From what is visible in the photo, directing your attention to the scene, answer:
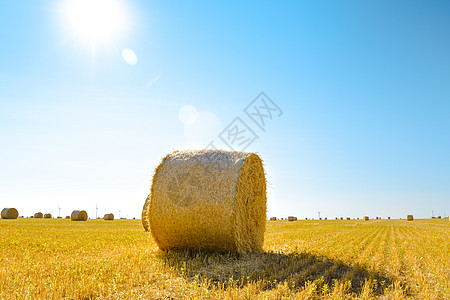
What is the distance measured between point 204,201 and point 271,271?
2503 millimetres

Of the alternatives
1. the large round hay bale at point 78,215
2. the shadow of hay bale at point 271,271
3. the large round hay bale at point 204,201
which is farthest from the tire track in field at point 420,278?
the large round hay bale at point 78,215

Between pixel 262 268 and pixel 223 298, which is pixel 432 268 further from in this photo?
pixel 223 298

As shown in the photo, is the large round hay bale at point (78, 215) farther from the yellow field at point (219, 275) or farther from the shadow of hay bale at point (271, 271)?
the shadow of hay bale at point (271, 271)

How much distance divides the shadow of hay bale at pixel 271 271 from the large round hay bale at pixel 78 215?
2843 cm

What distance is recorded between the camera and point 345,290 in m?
5.41

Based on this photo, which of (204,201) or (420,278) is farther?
(204,201)

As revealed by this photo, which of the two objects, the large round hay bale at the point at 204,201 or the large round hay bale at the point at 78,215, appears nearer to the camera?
the large round hay bale at the point at 204,201

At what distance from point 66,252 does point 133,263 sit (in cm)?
277

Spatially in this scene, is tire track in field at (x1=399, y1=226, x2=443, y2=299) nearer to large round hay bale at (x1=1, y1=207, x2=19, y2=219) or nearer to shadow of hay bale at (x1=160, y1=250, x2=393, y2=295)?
shadow of hay bale at (x1=160, y1=250, x2=393, y2=295)

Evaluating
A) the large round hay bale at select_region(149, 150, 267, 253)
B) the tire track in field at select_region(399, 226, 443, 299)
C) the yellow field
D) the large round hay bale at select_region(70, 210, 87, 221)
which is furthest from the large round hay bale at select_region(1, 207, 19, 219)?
the tire track in field at select_region(399, 226, 443, 299)

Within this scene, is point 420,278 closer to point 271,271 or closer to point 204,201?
point 271,271

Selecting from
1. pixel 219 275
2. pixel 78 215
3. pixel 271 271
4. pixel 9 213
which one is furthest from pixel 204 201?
pixel 9 213

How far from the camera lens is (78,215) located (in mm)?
33656

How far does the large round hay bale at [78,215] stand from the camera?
1318 inches
